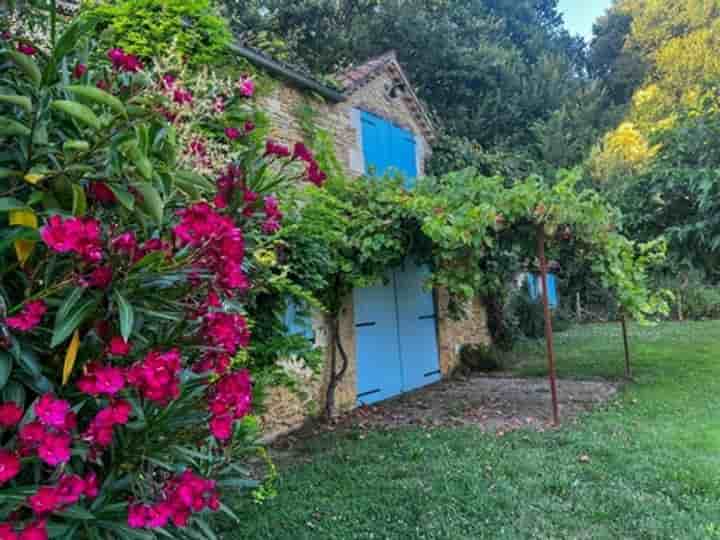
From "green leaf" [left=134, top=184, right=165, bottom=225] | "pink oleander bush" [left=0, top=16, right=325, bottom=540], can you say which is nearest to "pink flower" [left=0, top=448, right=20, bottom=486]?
"pink oleander bush" [left=0, top=16, right=325, bottom=540]

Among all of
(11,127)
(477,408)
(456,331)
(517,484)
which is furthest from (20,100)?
(456,331)

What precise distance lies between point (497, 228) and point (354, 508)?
3467 mm

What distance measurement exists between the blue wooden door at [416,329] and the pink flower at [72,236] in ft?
21.7

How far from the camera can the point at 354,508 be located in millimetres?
3508

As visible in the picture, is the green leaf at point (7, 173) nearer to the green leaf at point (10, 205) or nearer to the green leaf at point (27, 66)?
the green leaf at point (10, 205)

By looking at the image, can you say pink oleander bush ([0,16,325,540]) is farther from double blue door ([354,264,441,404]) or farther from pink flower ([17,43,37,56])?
double blue door ([354,264,441,404])

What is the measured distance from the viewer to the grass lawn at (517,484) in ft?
10.4

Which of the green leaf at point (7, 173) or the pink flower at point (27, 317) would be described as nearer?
the pink flower at point (27, 317)

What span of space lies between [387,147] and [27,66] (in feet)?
23.0

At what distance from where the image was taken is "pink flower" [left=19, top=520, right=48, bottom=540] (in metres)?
1.12

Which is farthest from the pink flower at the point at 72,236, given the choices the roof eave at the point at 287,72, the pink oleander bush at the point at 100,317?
the roof eave at the point at 287,72

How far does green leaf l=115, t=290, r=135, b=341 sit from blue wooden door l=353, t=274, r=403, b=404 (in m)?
5.72

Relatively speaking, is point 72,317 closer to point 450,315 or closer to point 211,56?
point 211,56


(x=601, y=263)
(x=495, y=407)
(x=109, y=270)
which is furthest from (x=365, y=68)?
(x=109, y=270)
